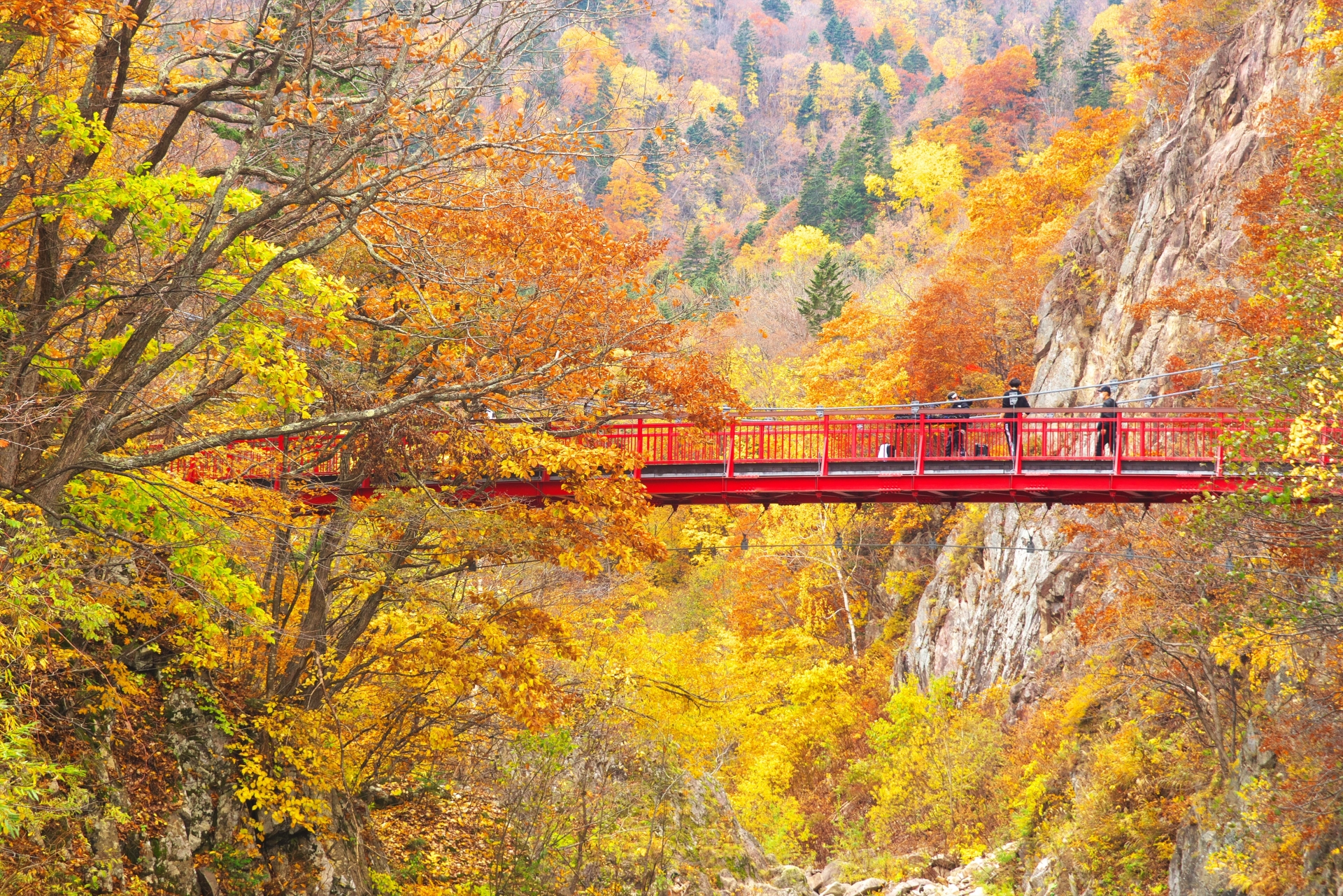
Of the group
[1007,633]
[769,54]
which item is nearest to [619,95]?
[1007,633]

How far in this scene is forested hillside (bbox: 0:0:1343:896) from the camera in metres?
8.16

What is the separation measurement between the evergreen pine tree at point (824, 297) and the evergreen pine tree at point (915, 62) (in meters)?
62.0

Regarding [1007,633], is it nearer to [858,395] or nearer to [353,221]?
[858,395]

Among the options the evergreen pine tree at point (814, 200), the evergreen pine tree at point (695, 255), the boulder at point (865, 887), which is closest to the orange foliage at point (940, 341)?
the boulder at point (865, 887)

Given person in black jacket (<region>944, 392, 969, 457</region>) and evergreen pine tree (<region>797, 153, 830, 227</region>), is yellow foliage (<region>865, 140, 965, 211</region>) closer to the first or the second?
evergreen pine tree (<region>797, 153, 830, 227</region>)

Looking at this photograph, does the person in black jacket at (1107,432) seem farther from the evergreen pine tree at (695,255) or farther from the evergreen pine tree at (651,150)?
the evergreen pine tree at (695,255)

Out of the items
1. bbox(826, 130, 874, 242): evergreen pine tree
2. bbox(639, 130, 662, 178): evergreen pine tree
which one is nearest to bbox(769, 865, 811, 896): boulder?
bbox(639, 130, 662, 178): evergreen pine tree

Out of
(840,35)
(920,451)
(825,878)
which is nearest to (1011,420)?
(920,451)

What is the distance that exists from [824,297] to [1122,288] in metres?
19.4

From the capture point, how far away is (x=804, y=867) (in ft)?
80.6

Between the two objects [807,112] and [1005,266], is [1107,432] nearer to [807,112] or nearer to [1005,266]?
[1005,266]

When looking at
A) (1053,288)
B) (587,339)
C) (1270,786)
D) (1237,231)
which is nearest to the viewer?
(587,339)

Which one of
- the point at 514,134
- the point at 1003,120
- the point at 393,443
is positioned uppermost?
the point at 1003,120

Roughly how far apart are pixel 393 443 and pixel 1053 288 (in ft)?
72.7
